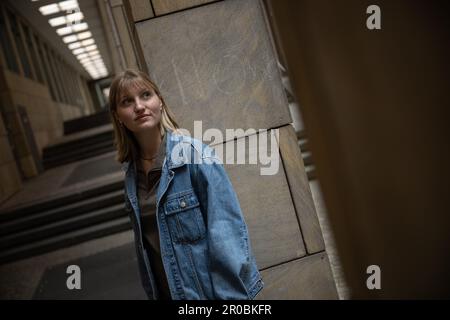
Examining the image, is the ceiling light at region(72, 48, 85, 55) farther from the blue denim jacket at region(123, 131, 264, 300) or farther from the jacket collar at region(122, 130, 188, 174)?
the blue denim jacket at region(123, 131, 264, 300)

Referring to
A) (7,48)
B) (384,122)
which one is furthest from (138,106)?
(7,48)

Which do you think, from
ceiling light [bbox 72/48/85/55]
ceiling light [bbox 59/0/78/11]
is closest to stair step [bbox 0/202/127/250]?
ceiling light [bbox 59/0/78/11]

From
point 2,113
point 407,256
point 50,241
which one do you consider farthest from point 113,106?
point 2,113

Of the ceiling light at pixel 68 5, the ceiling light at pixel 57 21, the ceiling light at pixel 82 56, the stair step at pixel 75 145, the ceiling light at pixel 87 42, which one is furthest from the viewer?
the ceiling light at pixel 82 56

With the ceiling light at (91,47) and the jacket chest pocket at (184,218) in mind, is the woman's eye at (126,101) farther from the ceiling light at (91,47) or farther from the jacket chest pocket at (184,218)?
the ceiling light at (91,47)

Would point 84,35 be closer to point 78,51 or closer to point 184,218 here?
point 78,51

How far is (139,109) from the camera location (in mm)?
1925

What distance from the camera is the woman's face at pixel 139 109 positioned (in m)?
1.93

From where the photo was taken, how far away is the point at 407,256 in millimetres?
481

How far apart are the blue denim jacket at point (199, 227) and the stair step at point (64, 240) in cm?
516

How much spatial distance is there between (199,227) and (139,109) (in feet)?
2.19

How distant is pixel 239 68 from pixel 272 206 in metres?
0.95

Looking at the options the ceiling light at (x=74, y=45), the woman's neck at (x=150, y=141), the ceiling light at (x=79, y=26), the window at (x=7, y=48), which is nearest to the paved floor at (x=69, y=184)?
the window at (x=7, y=48)

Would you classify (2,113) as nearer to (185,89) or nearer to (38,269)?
(38,269)
